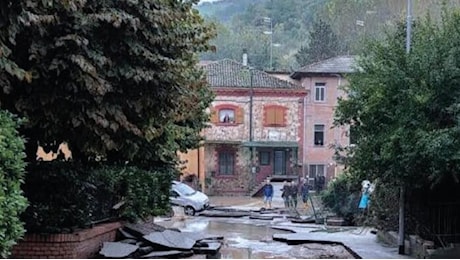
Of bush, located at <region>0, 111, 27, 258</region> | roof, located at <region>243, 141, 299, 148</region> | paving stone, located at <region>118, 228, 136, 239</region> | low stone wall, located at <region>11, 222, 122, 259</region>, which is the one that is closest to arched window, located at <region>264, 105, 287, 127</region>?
roof, located at <region>243, 141, 299, 148</region>

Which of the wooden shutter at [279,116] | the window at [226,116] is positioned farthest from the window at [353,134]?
the window at [226,116]

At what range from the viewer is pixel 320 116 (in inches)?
1877

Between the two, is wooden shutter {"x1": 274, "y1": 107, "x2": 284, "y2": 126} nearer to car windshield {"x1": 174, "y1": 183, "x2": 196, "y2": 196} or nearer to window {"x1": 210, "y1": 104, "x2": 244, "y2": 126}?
window {"x1": 210, "y1": 104, "x2": 244, "y2": 126}

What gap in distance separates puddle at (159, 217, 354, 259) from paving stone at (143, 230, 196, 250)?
0.79 m

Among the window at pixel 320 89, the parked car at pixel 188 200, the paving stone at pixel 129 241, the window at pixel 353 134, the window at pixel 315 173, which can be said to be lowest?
the parked car at pixel 188 200

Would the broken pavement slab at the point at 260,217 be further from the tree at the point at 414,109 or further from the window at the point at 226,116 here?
the window at the point at 226,116

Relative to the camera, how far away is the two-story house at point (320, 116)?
156 feet

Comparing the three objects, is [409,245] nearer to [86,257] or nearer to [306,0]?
[86,257]

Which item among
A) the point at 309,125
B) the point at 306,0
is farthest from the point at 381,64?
the point at 306,0

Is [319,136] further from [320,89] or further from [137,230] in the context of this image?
[137,230]

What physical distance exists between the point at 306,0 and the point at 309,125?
51292mm

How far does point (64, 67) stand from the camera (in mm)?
9578

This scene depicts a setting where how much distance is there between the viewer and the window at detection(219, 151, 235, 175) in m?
47.4

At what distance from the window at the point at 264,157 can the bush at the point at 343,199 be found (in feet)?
56.6
